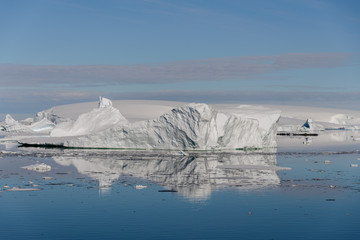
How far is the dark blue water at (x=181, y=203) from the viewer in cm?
898

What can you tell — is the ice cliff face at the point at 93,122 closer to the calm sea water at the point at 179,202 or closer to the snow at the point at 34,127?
the calm sea water at the point at 179,202

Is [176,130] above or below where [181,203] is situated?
above

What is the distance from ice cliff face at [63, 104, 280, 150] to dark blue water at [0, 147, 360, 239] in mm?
6479

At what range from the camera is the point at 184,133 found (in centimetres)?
2534

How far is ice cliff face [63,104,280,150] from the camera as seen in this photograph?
25.0 meters

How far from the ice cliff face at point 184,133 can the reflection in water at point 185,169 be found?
1.59 metres

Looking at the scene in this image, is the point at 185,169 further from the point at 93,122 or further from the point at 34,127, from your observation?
the point at 34,127

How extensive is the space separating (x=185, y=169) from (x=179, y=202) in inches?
265

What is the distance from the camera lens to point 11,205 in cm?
1085

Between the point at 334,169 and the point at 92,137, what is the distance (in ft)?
42.5

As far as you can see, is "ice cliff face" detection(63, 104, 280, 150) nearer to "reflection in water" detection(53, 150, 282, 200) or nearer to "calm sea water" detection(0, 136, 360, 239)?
"reflection in water" detection(53, 150, 282, 200)

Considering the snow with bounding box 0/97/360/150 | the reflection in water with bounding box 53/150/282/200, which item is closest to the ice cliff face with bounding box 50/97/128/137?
the snow with bounding box 0/97/360/150

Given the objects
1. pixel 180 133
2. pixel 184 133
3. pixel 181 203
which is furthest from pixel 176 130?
pixel 181 203

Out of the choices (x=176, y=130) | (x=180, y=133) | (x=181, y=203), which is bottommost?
(x=181, y=203)
